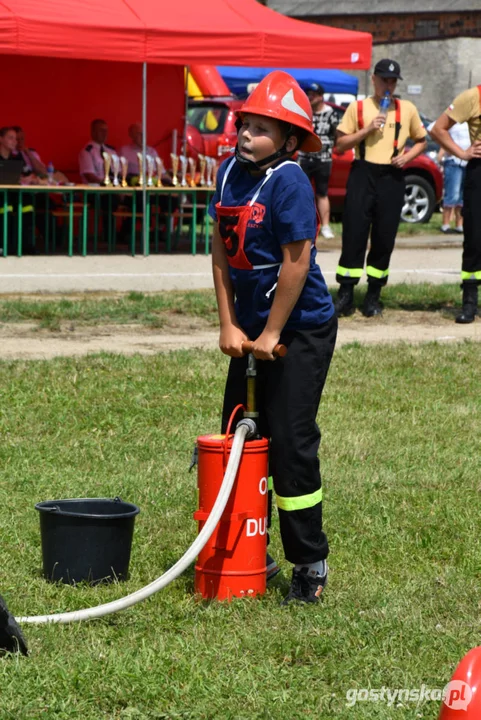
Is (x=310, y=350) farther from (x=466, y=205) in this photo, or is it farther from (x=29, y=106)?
(x=29, y=106)

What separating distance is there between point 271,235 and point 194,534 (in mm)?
1509

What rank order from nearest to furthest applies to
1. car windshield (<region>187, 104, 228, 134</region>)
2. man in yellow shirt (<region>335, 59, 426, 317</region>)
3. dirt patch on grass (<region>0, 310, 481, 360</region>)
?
1. dirt patch on grass (<region>0, 310, 481, 360</region>)
2. man in yellow shirt (<region>335, 59, 426, 317</region>)
3. car windshield (<region>187, 104, 228, 134</region>)

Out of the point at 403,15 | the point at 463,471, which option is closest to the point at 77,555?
the point at 463,471

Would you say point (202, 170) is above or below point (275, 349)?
above

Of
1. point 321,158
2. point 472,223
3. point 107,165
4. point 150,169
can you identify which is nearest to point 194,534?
point 472,223

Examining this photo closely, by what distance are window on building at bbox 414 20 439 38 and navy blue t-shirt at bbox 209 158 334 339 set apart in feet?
131

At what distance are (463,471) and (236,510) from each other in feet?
7.21

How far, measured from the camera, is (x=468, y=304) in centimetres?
1090

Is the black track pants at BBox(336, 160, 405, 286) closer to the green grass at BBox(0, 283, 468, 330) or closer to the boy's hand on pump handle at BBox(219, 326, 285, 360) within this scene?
the green grass at BBox(0, 283, 468, 330)

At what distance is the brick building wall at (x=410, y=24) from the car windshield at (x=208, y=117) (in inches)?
919

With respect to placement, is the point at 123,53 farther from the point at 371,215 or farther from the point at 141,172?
the point at 371,215

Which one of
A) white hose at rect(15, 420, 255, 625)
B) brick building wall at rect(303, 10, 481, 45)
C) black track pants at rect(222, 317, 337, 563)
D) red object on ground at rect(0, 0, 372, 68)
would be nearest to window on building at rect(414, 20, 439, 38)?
brick building wall at rect(303, 10, 481, 45)

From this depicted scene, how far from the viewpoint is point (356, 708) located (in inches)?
141

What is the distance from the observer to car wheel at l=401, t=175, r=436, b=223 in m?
21.4
